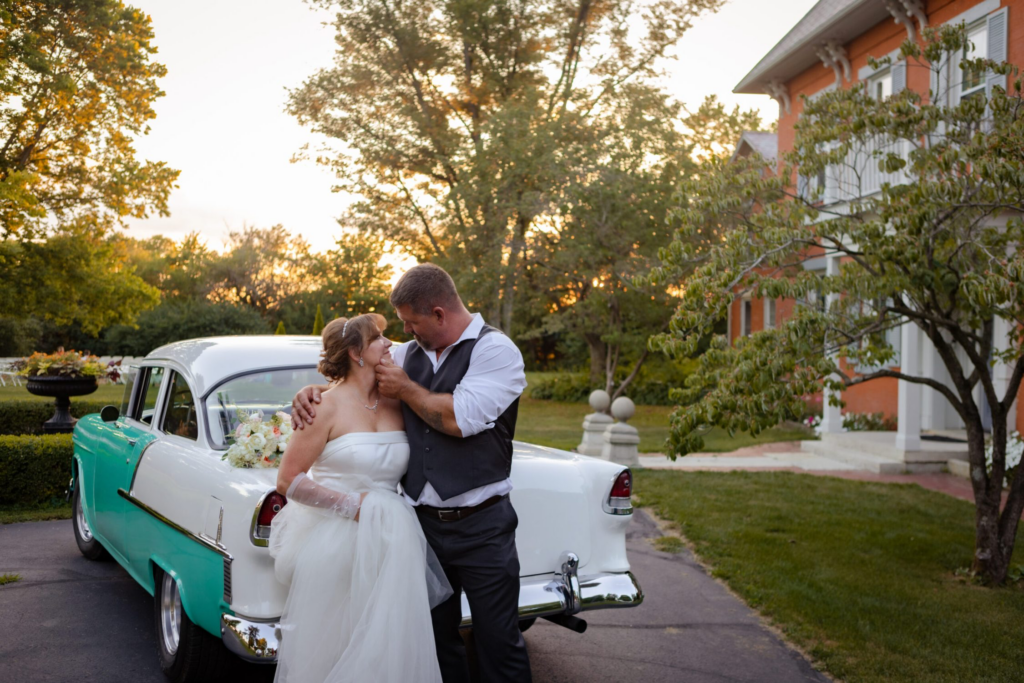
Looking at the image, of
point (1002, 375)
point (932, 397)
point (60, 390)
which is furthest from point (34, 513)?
point (932, 397)

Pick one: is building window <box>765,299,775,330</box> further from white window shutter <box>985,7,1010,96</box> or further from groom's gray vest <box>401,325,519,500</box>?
groom's gray vest <box>401,325,519,500</box>

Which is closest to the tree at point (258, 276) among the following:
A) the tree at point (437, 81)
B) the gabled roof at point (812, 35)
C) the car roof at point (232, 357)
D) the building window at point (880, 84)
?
the tree at point (437, 81)

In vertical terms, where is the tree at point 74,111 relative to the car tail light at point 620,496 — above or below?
above

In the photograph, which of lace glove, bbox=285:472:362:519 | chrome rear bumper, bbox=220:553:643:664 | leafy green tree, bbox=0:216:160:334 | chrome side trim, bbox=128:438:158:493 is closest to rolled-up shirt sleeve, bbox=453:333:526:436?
lace glove, bbox=285:472:362:519

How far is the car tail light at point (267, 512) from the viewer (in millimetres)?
3322

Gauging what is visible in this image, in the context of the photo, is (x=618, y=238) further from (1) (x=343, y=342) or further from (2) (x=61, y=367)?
(1) (x=343, y=342)

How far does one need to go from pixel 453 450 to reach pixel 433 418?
19 cm

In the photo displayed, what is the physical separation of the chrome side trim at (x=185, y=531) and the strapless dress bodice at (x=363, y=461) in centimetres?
67

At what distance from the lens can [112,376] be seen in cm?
1041

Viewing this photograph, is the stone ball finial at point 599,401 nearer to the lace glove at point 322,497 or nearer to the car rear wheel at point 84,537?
the car rear wheel at point 84,537

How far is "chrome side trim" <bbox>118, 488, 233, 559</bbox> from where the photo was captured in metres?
3.47

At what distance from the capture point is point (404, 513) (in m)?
3.04

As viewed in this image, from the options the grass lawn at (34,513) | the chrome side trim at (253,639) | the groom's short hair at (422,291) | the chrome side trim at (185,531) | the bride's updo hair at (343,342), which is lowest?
the grass lawn at (34,513)

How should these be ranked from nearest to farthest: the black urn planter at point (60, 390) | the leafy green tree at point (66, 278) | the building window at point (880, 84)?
the black urn planter at point (60, 390) < the building window at point (880, 84) < the leafy green tree at point (66, 278)
